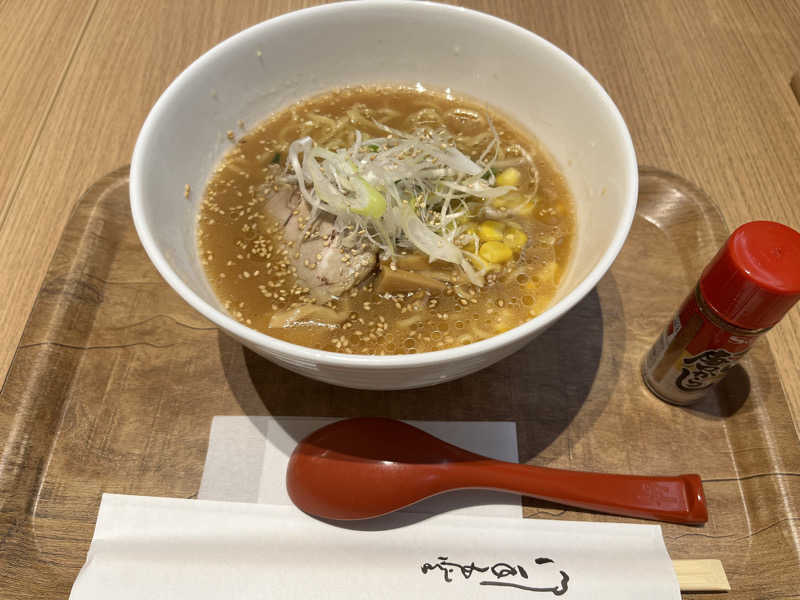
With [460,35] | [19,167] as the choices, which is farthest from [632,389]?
[19,167]

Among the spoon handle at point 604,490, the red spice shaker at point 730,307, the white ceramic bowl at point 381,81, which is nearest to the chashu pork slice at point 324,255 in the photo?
the white ceramic bowl at point 381,81

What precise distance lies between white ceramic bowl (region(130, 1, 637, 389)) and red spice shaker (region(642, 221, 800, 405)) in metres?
0.20

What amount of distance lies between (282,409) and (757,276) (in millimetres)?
976

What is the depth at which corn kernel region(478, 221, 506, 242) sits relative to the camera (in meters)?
1.29

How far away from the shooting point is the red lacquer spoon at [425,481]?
1.01m

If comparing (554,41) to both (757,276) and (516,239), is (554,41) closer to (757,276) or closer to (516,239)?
(516,239)

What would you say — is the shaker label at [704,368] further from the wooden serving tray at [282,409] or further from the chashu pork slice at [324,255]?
the chashu pork slice at [324,255]

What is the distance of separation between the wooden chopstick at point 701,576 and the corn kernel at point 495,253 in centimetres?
71

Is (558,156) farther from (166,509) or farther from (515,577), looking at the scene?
(166,509)

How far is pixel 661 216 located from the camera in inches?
58.9

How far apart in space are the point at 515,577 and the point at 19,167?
5.91 feet

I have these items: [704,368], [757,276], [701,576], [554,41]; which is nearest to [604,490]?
[701,576]

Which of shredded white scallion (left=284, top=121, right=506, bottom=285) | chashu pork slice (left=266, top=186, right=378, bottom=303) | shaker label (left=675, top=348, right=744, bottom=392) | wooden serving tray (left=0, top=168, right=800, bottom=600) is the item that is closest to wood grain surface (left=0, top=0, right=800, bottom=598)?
wooden serving tray (left=0, top=168, right=800, bottom=600)

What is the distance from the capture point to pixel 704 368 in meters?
1.10
